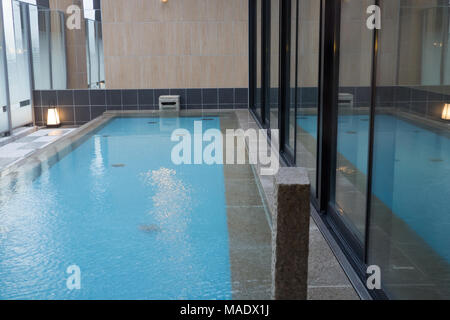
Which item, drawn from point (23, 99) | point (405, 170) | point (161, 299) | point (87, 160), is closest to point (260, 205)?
point (161, 299)

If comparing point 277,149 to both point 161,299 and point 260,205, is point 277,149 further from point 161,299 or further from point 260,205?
point 161,299

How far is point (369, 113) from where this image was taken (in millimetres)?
2572

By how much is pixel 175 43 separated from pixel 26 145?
12.7 ft

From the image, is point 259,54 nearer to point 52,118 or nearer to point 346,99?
point 52,118

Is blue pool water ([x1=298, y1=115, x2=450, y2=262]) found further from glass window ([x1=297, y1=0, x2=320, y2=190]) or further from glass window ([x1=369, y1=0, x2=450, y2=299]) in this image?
glass window ([x1=297, y1=0, x2=320, y2=190])

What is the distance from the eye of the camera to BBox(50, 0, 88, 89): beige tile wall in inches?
428

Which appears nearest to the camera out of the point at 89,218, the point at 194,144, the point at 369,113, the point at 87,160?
the point at 369,113

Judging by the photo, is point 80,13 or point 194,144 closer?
point 194,144

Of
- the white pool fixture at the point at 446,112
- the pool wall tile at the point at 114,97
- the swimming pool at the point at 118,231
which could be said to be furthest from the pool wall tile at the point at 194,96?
the white pool fixture at the point at 446,112

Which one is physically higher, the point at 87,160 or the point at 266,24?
the point at 266,24

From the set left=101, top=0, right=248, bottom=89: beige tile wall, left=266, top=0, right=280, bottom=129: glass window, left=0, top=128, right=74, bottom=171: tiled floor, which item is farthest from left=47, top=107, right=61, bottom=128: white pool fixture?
left=266, top=0, right=280, bottom=129: glass window

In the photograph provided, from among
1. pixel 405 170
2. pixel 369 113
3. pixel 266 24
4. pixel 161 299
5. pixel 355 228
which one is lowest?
pixel 161 299

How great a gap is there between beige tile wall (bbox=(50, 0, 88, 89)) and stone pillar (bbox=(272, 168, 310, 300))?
9.75m

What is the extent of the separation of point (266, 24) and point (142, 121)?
10.7ft
